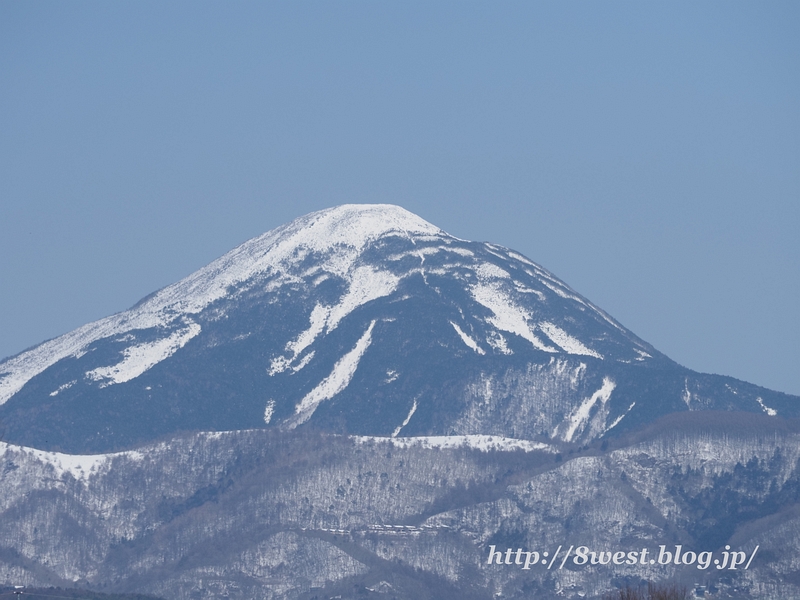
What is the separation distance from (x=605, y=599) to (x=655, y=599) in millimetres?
13339

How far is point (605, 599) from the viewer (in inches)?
5935

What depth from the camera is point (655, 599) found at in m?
138

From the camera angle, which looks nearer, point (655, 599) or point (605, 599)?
point (655, 599)
